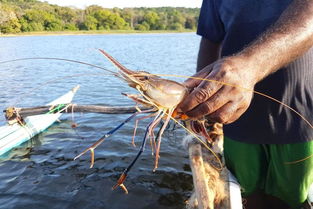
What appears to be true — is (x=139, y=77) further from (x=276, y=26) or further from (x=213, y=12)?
(x=213, y=12)

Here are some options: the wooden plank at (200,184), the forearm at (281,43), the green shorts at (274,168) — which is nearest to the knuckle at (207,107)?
the forearm at (281,43)

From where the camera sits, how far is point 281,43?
117 centimetres

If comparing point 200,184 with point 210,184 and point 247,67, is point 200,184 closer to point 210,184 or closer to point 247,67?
point 210,184

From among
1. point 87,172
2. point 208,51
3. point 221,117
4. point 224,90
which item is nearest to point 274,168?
point 208,51

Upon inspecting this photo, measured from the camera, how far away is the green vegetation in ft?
191

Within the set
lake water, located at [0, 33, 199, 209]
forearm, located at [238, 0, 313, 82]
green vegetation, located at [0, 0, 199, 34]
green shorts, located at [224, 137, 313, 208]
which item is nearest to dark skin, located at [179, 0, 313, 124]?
forearm, located at [238, 0, 313, 82]

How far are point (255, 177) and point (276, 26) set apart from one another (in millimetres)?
1441

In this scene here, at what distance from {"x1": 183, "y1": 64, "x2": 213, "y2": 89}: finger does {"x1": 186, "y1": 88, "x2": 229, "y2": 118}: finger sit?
0.11m

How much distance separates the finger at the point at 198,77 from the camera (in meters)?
1.16

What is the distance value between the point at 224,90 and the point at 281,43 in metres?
0.37

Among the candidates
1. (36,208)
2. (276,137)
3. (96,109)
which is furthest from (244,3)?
(96,109)

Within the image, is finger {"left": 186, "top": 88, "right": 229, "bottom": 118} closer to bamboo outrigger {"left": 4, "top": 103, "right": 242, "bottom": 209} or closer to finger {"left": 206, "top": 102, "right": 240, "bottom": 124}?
finger {"left": 206, "top": 102, "right": 240, "bottom": 124}

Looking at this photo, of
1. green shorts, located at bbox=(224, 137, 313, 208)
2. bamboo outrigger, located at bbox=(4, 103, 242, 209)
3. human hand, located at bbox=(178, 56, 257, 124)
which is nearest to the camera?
human hand, located at bbox=(178, 56, 257, 124)

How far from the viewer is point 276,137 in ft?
6.36
